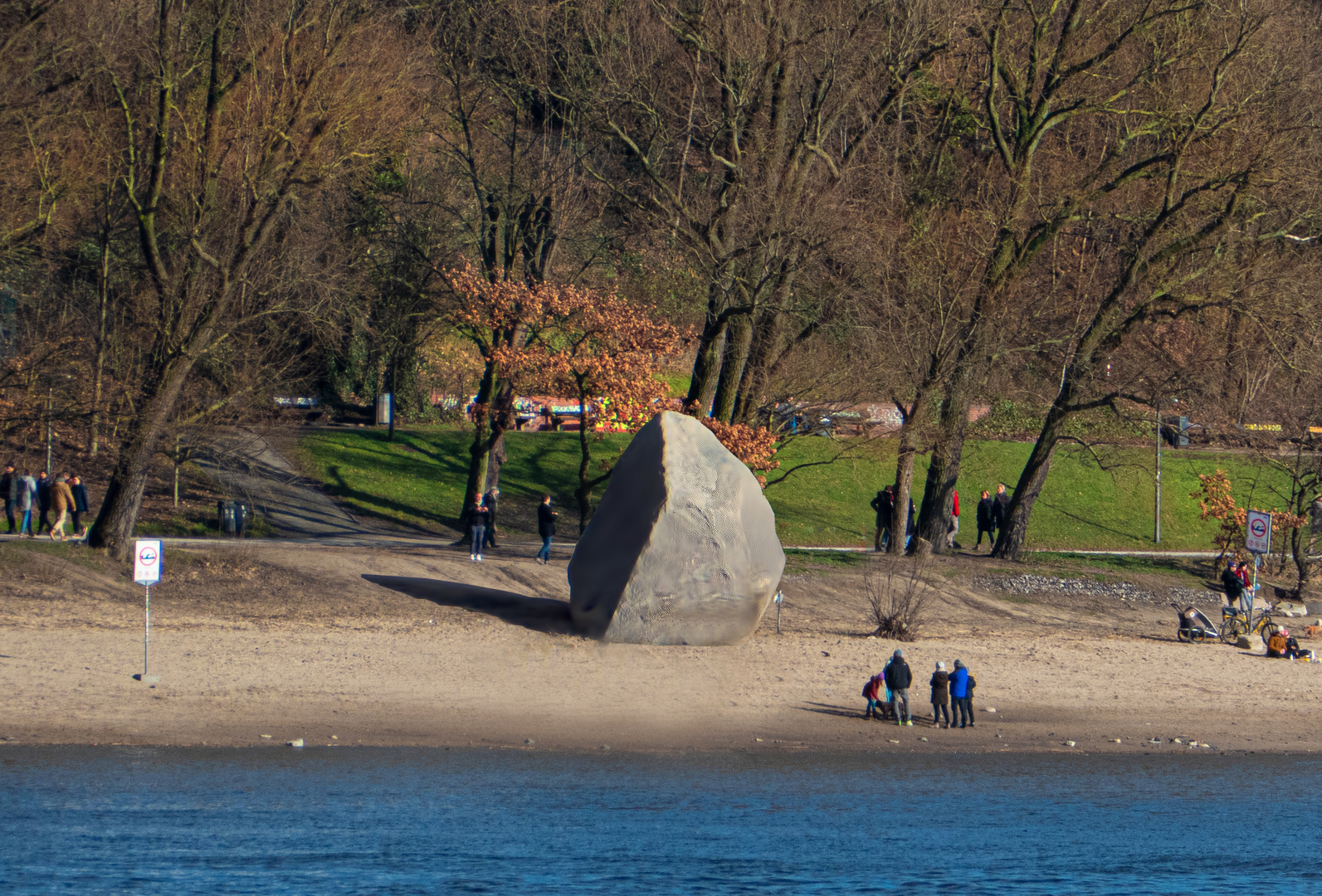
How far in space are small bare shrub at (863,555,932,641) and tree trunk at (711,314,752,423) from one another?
528 centimetres

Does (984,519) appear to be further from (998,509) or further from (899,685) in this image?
(899,685)

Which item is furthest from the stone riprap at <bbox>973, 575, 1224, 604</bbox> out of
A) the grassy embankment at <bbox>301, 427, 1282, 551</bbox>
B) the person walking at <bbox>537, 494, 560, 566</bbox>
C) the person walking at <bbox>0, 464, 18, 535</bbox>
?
the person walking at <bbox>0, 464, 18, 535</bbox>

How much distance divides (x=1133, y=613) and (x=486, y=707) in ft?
56.0

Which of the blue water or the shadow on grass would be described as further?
the shadow on grass

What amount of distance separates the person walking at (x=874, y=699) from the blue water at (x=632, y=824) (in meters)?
1.40

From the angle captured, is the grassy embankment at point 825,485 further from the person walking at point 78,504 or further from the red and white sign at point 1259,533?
the red and white sign at point 1259,533

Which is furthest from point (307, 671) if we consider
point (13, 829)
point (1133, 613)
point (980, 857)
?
point (1133, 613)

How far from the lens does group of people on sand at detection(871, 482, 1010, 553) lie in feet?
112

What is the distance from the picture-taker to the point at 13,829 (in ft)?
47.8

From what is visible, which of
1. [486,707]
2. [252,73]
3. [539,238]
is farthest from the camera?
[539,238]

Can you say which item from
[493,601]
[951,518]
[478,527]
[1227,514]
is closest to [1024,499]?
[951,518]

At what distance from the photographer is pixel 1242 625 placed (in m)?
27.2

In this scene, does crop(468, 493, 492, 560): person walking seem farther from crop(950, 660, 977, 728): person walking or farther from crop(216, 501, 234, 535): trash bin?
crop(950, 660, 977, 728): person walking

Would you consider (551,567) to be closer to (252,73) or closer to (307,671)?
(307,671)
